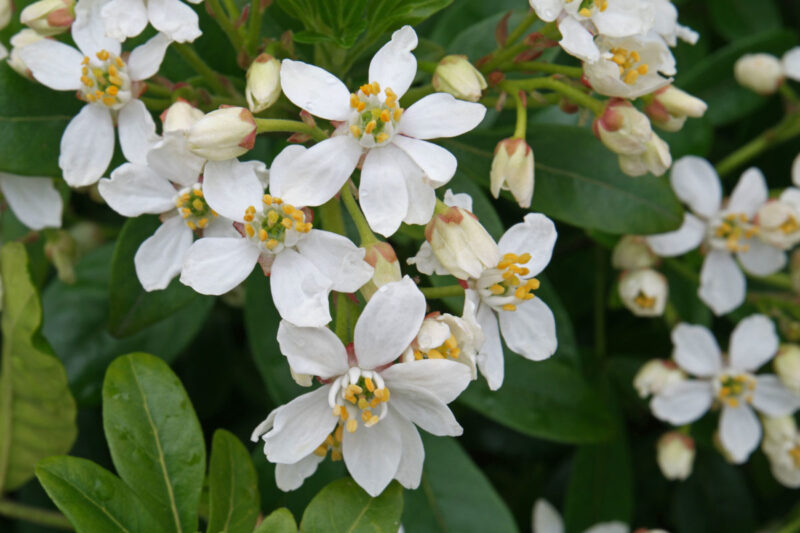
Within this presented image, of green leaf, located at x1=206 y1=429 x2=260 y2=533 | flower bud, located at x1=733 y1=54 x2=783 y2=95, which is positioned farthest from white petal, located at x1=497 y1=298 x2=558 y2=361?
flower bud, located at x1=733 y1=54 x2=783 y2=95

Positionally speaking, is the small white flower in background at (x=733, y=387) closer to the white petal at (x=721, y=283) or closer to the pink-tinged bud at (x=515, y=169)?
the white petal at (x=721, y=283)

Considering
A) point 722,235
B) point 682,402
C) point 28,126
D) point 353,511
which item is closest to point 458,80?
point 353,511

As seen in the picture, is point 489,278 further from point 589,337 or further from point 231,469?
point 589,337

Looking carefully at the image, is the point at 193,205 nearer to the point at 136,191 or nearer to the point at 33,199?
the point at 136,191

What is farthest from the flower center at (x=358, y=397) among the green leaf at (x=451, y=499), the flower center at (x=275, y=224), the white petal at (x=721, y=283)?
the white petal at (x=721, y=283)

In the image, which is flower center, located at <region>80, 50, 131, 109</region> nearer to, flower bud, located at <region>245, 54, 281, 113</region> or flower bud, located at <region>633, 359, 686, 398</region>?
flower bud, located at <region>245, 54, 281, 113</region>

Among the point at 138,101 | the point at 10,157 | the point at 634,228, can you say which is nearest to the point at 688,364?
the point at 634,228
